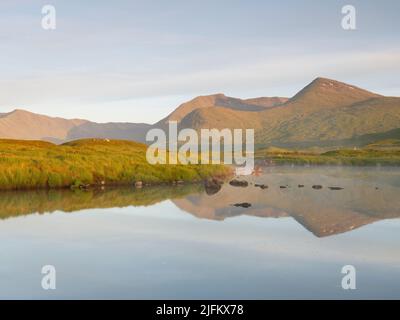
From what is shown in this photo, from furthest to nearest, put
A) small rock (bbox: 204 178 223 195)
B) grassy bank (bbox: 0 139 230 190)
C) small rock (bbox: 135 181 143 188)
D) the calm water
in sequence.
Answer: small rock (bbox: 135 181 143 188)
small rock (bbox: 204 178 223 195)
grassy bank (bbox: 0 139 230 190)
the calm water

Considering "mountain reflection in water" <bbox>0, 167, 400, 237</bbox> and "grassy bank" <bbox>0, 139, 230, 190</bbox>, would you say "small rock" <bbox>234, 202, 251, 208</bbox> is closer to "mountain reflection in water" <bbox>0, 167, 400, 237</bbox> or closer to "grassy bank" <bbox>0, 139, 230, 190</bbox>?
"mountain reflection in water" <bbox>0, 167, 400, 237</bbox>

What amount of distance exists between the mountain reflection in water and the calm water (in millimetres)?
121

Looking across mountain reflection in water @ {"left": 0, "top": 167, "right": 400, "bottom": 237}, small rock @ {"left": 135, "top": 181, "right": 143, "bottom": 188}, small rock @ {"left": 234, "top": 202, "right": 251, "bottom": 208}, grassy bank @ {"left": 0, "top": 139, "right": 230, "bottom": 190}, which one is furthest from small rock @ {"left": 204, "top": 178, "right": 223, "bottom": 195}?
small rock @ {"left": 234, "top": 202, "right": 251, "bottom": 208}

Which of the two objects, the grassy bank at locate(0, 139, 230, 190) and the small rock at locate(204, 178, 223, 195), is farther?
the small rock at locate(204, 178, 223, 195)

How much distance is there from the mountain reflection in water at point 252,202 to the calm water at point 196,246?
4.8 inches

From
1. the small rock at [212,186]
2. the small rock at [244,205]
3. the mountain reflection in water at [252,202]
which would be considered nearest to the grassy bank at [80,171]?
the mountain reflection in water at [252,202]

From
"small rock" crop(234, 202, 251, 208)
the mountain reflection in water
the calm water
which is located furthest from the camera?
"small rock" crop(234, 202, 251, 208)

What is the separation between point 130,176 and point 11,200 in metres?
14.9

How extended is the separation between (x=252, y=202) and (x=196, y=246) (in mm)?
16465

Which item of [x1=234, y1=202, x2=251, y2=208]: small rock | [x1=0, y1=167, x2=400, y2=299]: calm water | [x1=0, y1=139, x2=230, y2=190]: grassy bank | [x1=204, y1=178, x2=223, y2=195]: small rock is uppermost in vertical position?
[x1=0, y1=139, x2=230, y2=190]: grassy bank

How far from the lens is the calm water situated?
15.5 meters
